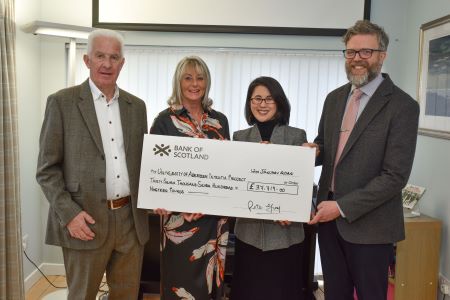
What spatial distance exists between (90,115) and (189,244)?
0.76 meters

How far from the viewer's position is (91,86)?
A: 193cm

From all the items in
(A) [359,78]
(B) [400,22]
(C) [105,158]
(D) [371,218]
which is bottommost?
(D) [371,218]

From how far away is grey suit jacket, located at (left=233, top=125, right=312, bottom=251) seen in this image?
2016mm

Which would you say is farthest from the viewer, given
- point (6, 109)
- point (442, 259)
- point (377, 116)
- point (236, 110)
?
point (236, 110)

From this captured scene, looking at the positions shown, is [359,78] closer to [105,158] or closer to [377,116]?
[377,116]

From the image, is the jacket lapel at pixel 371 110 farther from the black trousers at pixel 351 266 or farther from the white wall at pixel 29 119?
the white wall at pixel 29 119

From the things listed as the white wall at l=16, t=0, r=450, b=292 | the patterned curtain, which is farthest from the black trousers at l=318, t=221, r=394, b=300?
the patterned curtain

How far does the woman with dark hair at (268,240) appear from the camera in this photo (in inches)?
80.0

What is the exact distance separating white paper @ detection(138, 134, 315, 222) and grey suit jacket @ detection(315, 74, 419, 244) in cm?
17

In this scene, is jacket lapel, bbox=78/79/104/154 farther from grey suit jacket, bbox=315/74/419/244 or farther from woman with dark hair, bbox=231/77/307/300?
grey suit jacket, bbox=315/74/419/244

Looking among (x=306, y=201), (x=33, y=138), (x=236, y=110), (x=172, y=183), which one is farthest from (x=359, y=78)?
(x=33, y=138)

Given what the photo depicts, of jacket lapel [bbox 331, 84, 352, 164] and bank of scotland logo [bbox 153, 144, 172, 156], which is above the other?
jacket lapel [bbox 331, 84, 352, 164]

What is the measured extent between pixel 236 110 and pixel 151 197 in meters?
1.84

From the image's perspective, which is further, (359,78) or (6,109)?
(6,109)
